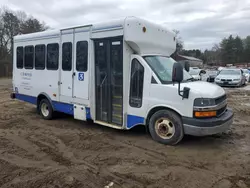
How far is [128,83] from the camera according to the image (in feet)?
19.9

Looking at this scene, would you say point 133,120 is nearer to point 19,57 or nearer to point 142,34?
point 142,34

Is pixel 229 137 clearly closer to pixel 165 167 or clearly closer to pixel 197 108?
pixel 197 108

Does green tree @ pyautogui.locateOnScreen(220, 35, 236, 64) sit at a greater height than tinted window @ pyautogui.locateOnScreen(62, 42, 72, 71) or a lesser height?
greater

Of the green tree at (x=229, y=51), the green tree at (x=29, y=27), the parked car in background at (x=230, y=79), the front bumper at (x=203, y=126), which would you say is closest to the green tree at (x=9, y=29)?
the green tree at (x=29, y=27)

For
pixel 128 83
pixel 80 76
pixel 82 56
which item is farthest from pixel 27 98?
pixel 128 83

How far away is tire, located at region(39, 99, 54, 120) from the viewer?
26.9ft

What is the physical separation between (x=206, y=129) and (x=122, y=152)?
1.81m

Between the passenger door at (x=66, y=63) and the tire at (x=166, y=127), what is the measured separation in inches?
111

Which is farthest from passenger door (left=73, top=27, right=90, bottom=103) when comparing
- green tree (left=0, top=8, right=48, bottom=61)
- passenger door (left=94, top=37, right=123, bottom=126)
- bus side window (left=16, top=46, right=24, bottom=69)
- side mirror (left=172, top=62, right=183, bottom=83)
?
green tree (left=0, top=8, right=48, bottom=61)

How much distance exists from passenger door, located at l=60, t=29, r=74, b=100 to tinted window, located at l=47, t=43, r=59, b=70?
11.4 inches

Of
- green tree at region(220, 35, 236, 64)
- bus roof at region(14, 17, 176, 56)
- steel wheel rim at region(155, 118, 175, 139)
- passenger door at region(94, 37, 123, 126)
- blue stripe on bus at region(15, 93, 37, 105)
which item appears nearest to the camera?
steel wheel rim at region(155, 118, 175, 139)

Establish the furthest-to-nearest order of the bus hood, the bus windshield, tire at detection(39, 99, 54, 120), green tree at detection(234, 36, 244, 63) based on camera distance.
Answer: green tree at detection(234, 36, 244, 63), tire at detection(39, 99, 54, 120), the bus windshield, the bus hood

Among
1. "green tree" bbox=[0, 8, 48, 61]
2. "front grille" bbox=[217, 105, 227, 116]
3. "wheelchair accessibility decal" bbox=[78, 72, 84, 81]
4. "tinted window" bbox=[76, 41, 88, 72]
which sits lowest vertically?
"front grille" bbox=[217, 105, 227, 116]

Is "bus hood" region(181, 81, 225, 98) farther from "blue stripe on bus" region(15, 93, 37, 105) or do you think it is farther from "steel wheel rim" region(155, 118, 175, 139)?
"blue stripe on bus" region(15, 93, 37, 105)
